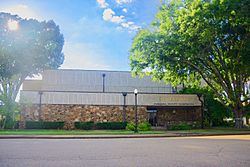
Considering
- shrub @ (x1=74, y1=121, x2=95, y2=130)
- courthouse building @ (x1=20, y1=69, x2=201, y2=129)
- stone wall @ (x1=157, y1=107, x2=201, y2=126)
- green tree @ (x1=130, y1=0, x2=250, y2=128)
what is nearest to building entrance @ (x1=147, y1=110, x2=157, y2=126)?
courthouse building @ (x1=20, y1=69, x2=201, y2=129)

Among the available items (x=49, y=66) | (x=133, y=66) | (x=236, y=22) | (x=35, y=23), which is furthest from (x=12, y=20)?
(x=236, y=22)

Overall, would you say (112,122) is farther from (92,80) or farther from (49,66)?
(49,66)

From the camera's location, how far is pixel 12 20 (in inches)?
1289

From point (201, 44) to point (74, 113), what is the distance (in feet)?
47.1

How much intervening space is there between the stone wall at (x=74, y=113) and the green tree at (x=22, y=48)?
5601 millimetres

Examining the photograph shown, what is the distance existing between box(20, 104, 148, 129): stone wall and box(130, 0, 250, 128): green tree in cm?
475

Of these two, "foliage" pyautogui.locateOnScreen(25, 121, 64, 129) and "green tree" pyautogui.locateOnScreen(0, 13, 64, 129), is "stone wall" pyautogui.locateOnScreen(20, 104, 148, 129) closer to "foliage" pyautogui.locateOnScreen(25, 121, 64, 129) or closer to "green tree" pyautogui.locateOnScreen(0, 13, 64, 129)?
"foliage" pyautogui.locateOnScreen(25, 121, 64, 129)

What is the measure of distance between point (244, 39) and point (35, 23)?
85.3 ft

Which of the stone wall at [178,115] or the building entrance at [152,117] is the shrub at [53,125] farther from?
the stone wall at [178,115]

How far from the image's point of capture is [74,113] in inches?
1025

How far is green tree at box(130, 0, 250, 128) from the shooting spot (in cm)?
2128

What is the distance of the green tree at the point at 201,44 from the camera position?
21.3 meters

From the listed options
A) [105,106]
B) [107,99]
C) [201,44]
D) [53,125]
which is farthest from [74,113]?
[201,44]

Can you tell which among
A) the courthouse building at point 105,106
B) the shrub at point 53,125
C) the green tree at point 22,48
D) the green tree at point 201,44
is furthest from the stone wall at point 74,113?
the green tree at point 22,48
